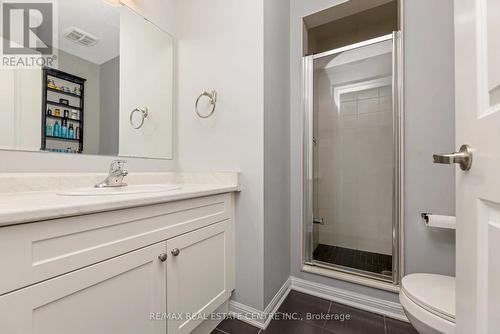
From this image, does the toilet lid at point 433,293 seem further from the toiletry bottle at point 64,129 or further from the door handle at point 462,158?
the toiletry bottle at point 64,129

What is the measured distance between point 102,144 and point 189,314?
3.30ft

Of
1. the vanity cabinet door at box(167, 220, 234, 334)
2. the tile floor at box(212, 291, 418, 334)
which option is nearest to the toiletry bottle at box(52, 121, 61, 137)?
the vanity cabinet door at box(167, 220, 234, 334)

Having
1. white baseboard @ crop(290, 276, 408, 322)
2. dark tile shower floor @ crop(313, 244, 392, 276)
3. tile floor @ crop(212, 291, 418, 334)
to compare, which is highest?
dark tile shower floor @ crop(313, 244, 392, 276)

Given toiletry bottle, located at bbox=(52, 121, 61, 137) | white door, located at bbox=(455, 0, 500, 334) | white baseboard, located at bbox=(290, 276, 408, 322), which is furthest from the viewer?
white baseboard, located at bbox=(290, 276, 408, 322)

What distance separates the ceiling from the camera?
1.10 m

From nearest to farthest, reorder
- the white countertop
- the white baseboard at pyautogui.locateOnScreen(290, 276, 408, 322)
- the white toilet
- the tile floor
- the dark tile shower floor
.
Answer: the white countertop
the white toilet
the tile floor
the white baseboard at pyautogui.locateOnScreen(290, 276, 408, 322)
the dark tile shower floor

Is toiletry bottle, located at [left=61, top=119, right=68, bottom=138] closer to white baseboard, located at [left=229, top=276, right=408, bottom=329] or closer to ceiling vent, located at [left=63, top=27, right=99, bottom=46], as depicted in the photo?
ceiling vent, located at [left=63, top=27, right=99, bottom=46]

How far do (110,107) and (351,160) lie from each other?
1.96 meters

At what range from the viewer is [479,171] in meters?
0.44

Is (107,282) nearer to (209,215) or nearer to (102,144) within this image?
(209,215)

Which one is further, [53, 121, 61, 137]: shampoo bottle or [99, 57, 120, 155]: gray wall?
[99, 57, 120, 155]: gray wall

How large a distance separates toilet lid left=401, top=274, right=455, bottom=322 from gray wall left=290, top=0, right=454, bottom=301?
0.24m

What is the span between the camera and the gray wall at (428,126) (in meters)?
1.23

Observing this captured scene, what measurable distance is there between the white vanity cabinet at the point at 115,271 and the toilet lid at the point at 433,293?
0.92 meters
